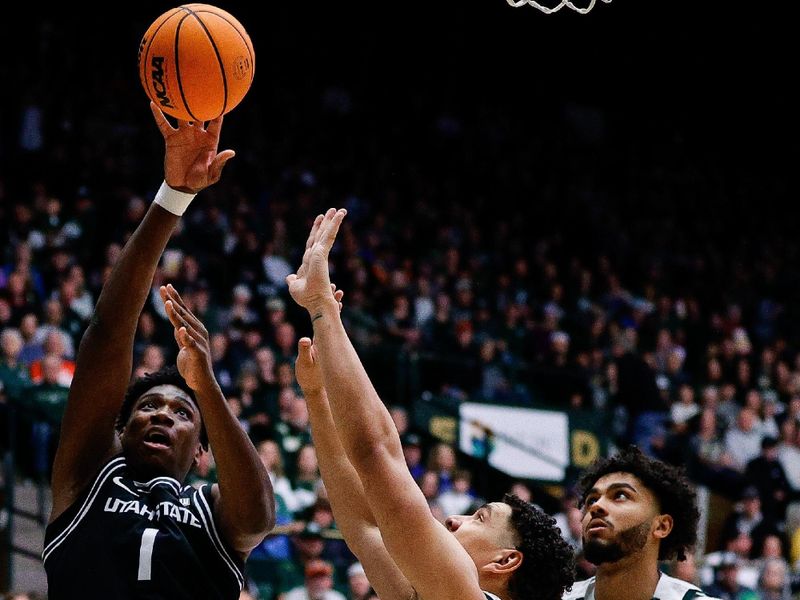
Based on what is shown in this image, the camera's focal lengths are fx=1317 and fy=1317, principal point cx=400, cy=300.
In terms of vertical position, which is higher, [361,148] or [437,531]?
[361,148]

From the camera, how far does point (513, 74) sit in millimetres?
20094

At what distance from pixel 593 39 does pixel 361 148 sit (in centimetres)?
539

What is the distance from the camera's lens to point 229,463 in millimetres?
3414

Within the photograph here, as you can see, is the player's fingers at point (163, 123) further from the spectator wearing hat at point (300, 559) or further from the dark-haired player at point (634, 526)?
the spectator wearing hat at point (300, 559)

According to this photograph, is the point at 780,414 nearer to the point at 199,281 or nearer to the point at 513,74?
the point at 199,281

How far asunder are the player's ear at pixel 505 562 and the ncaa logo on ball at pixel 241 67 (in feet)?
5.34

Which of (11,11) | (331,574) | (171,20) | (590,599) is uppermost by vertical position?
(11,11)

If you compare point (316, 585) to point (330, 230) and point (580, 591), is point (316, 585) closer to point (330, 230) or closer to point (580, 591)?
point (580, 591)

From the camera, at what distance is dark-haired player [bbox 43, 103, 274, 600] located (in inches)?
131

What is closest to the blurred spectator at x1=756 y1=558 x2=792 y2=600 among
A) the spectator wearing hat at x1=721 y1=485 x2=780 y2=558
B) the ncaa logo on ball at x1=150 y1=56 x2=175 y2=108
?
the spectator wearing hat at x1=721 y1=485 x2=780 y2=558

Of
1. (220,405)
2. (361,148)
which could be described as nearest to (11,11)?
(361,148)

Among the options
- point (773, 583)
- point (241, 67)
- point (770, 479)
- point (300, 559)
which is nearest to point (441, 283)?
point (770, 479)

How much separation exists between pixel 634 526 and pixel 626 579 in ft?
0.57

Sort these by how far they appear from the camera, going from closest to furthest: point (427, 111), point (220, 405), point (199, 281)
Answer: point (220, 405) < point (199, 281) < point (427, 111)
